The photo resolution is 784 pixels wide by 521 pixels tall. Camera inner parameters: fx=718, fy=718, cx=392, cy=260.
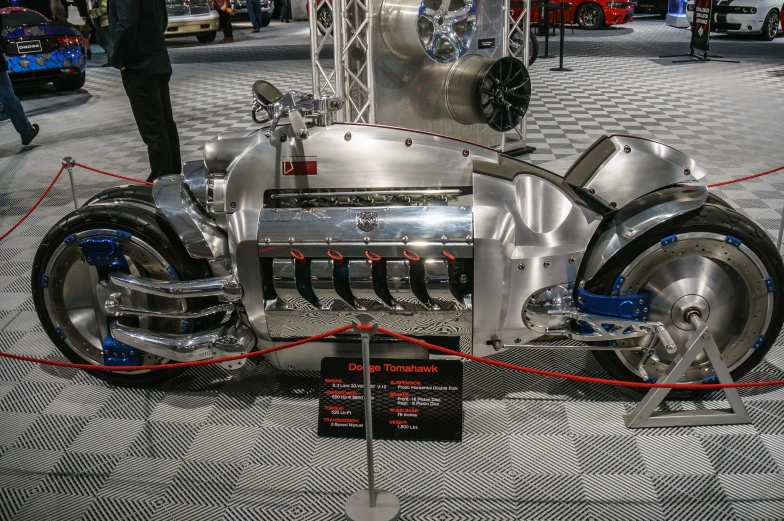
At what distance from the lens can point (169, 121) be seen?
549cm

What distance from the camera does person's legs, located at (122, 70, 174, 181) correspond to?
5156 mm

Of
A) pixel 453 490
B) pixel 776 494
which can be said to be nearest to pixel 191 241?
pixel 453 490

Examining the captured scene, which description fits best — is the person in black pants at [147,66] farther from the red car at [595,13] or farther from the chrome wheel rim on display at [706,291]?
the red car at [595,13]

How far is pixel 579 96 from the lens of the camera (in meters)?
8.90

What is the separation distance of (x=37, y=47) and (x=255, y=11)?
27.8ft

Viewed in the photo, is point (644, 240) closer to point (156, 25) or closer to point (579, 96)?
point (156, 25)

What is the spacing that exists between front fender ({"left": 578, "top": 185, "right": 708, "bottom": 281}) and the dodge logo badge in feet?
2.61

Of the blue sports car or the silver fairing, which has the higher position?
the blue sports car

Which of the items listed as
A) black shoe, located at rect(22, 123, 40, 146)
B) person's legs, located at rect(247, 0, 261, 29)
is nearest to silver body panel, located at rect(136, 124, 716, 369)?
black shoe, located at rect(22, 123, 40, 146)

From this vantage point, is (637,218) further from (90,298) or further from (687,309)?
(90,298)

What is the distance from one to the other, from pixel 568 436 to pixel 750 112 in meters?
6.50

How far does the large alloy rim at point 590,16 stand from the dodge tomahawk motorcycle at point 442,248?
45.3ft

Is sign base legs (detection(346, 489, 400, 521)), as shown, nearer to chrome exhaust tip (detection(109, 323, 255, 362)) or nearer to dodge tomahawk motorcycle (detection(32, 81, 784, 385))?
dodge tomahawk motorcycle (detection(32, 81, 784, 385))

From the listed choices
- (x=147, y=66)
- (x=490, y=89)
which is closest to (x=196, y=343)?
(x=147, y=66)
